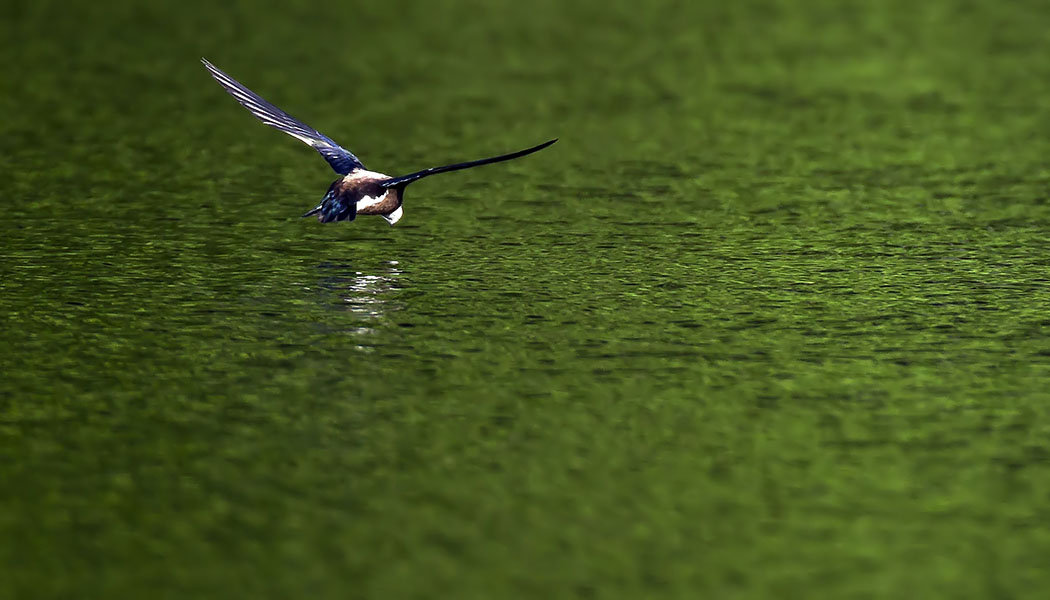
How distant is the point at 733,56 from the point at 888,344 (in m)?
6.59

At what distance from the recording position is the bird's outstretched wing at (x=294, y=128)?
7.46 metres

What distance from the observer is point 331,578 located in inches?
169

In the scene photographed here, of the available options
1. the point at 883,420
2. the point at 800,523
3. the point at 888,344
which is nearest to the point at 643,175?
the point at 888,344

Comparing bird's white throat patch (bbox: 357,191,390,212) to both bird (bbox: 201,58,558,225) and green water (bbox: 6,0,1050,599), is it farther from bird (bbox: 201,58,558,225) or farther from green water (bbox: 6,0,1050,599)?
green water (bbox: 6,0,1050,599)

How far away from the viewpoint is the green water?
4512 millimetres

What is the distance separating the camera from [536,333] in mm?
6445

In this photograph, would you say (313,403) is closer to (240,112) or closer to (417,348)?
(417,348)

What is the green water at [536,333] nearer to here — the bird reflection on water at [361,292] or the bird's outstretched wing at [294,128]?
the bird reflection on water at [361,292]

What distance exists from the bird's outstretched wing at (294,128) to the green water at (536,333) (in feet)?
1.40

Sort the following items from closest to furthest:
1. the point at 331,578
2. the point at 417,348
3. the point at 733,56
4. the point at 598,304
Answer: the point at 331,578
the point at 417,348
the point at 598,304
the point at 733,56

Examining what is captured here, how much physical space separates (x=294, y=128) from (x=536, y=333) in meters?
1.68

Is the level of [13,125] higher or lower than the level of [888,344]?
higher

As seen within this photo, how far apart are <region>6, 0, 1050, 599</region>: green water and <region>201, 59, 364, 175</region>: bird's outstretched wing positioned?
43 cm

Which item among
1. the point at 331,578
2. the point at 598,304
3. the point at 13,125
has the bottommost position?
the point at 331,578
